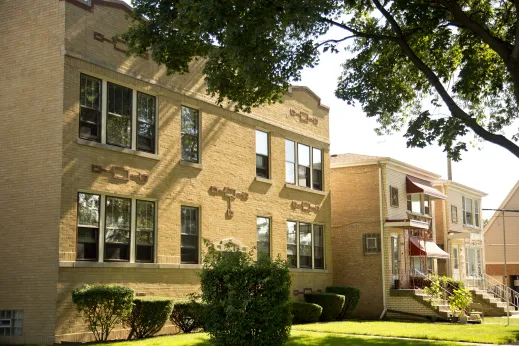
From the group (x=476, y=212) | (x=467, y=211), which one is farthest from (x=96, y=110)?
(x=476, y=212)

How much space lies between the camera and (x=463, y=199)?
4491cm

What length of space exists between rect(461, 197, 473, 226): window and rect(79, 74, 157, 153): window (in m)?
27.9

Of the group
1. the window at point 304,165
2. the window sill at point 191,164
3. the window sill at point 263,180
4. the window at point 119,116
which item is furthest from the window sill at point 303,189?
the window at point 119,116

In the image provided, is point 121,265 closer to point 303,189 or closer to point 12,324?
point 12,324

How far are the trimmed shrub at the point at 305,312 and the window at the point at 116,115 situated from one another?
349 inches

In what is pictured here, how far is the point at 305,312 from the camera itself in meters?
27.0

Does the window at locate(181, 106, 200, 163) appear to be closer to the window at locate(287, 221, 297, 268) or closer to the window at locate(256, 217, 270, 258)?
the window at locate(256, 217, 270, 258)

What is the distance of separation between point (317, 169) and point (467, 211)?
17565mm

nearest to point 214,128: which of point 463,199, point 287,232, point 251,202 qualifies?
point 251,202

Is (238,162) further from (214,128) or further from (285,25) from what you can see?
(285,25)

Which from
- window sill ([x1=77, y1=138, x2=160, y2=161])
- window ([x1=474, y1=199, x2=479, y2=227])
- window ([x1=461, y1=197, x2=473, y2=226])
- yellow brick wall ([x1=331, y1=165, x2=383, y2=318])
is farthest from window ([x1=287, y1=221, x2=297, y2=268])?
window ([x1=474, y1=199, x2=479, y2=227])

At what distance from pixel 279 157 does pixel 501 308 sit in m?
16.2

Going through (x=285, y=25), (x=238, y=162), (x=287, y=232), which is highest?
(x=285, y=25)

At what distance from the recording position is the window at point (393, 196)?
34.3m
